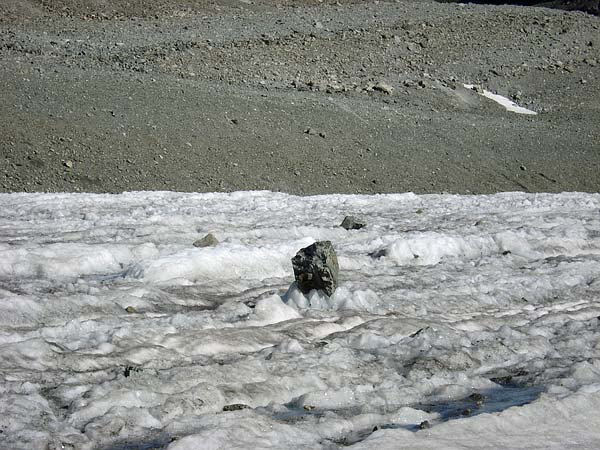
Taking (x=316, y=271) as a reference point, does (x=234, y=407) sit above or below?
below

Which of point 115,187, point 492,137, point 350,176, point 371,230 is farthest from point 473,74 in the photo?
point 371,230

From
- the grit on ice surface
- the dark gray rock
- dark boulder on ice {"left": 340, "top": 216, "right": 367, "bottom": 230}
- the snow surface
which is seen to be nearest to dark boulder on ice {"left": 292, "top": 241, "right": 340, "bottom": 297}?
the grit on ice surface

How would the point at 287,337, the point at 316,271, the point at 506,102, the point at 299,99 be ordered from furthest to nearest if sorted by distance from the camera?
1. the point at 506,102
2. the point at 299,99
3. the point at 316,271
4. the point at 287,337

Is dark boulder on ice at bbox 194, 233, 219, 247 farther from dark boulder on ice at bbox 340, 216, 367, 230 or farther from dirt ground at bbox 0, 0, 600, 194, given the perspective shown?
dirt ground at bbox 0, 0, 600, 194

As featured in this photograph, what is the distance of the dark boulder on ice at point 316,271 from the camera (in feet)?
25.6

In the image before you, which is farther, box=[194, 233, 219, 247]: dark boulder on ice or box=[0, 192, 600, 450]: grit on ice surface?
box=[194, 233, 219, 247]: dark boulder on ice

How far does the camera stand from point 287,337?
6.89m

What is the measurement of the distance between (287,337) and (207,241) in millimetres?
3315

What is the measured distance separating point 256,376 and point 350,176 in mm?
14634

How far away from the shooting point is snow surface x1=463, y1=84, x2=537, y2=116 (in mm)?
29297

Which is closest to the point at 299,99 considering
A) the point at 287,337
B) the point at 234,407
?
the point at 287,337

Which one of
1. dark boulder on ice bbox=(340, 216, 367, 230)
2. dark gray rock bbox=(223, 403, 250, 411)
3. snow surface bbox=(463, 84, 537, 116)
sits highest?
snow surface bbox=(463, 84, 537, 116)

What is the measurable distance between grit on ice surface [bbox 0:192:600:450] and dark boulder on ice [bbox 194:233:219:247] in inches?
6.8

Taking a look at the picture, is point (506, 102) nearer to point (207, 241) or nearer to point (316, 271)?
point (207, 241)
